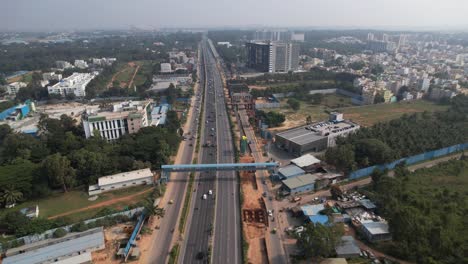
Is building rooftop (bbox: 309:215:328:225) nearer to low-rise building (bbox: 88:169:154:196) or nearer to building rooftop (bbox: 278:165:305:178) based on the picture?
building rooftop (bbox: 278:165:305:178)

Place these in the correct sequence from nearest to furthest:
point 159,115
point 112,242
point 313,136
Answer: point 112,242, point 313,136, point 159,115

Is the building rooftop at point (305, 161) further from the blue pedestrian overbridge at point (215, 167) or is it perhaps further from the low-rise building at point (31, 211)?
the low-rise building at point (31, 211)

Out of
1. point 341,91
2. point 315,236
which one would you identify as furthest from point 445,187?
point 341,91

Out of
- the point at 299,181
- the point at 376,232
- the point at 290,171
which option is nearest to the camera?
the point at 376,232

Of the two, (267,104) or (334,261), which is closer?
(334,261)

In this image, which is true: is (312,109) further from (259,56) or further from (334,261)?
(259,56)

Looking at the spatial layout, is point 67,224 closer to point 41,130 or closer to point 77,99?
point 41,130

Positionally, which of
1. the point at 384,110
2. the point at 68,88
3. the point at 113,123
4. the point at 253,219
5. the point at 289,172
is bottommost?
the point at 253,219

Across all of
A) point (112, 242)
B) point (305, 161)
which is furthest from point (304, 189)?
point (112, 242)
